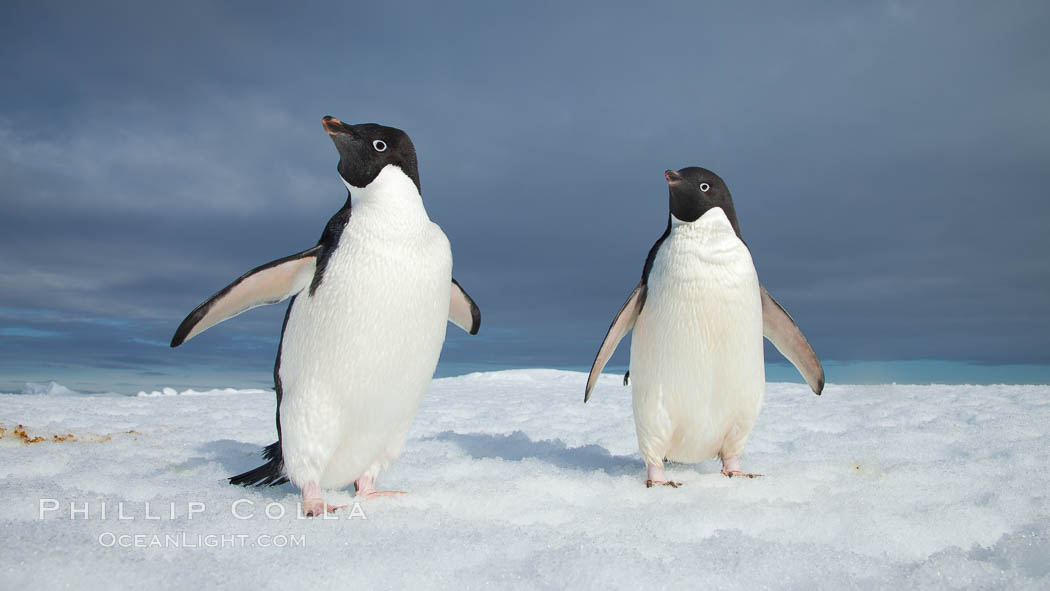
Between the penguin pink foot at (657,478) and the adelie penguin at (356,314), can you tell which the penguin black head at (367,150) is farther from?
the penguin pink foot at (657,478)

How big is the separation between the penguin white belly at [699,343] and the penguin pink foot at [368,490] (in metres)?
1.32

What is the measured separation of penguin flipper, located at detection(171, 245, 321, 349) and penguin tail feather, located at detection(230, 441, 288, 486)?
0.69 metres

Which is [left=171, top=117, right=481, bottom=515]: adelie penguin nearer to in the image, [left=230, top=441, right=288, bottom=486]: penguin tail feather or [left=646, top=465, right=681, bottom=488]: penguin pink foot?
[left=230, top=441, right=288, bottom=486]: penguin tail feather

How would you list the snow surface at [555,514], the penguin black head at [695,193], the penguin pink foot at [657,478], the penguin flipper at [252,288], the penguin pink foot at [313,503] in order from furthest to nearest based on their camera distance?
the penguin black head at [695,193], the penguin pink foot at [657,478], the penguin flipper at [252,288], the penguin pink foot at [313,503], the snow surface at [555,514]

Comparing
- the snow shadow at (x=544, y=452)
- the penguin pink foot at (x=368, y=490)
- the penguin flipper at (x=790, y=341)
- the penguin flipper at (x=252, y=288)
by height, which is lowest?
the snow shadow at (x=544, y=452)

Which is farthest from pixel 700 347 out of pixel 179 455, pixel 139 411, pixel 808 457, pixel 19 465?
pixel 139 411

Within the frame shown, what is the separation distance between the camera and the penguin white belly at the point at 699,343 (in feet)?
11.4

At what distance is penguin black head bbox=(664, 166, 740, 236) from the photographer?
3594 mm

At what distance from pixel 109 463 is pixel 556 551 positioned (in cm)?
295

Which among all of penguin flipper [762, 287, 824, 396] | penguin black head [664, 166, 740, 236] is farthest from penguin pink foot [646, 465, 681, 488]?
penguin black head [664, 166, 740, 236]

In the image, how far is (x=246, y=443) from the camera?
→ 16.1 feet

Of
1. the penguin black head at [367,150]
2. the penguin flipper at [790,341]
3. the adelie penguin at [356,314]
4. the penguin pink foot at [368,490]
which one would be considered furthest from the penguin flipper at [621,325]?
the penguin black head at [367,150]

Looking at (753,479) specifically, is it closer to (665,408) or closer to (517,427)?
(665,408)

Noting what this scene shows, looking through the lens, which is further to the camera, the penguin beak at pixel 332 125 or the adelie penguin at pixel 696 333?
the adelie penguin at pixel 696 333
